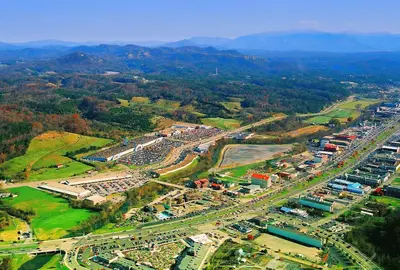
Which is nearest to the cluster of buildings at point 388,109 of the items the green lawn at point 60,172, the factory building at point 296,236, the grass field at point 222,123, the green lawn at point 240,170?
the grass field at point 222,123

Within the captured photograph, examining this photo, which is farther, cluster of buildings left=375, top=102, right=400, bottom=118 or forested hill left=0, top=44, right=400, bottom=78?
forested hill left=0, top=44, right=400, bottom=78

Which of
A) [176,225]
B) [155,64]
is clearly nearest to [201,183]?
[176,225]

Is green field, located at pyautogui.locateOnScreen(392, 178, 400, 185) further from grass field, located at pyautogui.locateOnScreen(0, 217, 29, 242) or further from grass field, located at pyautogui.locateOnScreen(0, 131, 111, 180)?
grass field, located at pyautogui.locateOnScreen(0, 217, 29, 242)

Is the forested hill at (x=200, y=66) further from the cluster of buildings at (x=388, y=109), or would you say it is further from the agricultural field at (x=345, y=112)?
the cluster of buildings at (x=388, y=109)

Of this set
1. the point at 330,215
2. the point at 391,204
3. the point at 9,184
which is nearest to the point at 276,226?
the point at 330,215

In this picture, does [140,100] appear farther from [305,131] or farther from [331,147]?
[331,147]

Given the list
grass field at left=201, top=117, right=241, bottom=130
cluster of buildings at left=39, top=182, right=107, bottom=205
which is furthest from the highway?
grass field at left=201, top=117, right=241, bottom=130
